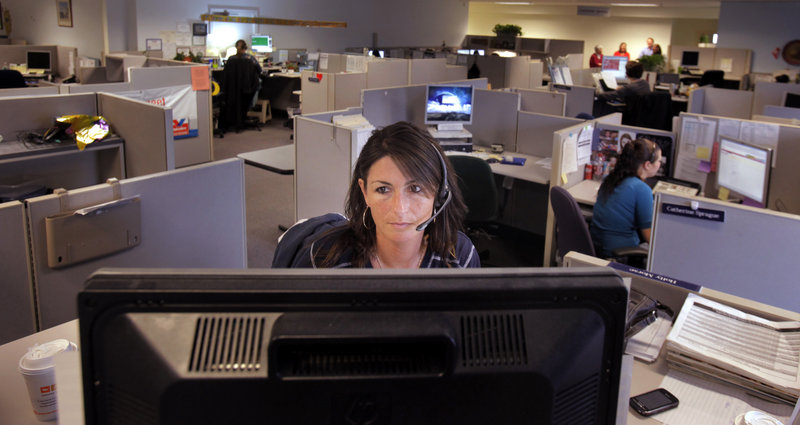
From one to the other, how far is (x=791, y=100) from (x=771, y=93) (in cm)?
18

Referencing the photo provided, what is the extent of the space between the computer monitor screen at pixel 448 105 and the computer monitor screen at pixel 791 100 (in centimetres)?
326

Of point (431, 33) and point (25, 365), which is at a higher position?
point (431, 33)

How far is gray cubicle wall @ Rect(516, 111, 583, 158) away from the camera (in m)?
4.33

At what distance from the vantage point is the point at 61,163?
12.7ft

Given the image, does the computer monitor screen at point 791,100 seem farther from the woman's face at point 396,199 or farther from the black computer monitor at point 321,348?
the black computer monitor at point 321,348

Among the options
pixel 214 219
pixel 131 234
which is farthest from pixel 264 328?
pixel 214 219

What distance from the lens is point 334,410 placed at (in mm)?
550

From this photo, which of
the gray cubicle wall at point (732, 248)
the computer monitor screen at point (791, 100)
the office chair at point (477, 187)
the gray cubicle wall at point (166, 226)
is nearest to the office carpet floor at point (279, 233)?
the office chair at point (477, 187)

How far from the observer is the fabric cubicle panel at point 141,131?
3367mm

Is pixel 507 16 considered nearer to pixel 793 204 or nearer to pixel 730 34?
pixel 730 34

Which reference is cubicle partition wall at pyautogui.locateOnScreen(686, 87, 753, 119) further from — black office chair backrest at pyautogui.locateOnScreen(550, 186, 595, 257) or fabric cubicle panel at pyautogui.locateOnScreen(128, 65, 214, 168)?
fabric cubicle panel at pyautogui.locateOnScreen(128, 65, 214, 168)

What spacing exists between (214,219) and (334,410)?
75.2 inches

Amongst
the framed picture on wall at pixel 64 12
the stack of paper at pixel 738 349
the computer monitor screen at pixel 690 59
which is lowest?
the stack of paper at pixel 738 349

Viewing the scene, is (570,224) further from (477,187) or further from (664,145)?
(664,145)
